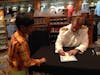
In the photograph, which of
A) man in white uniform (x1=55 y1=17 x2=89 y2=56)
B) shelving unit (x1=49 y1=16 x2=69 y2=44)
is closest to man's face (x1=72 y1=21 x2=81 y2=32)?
man in white uniform (x1=55 y1=17 x2=89 y2=56)

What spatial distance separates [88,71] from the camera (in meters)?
2.21

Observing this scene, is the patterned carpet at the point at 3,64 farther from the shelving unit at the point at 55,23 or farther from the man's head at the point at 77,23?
the man's head at the point at 77,23

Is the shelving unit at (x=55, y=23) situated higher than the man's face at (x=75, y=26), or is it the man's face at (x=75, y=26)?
the man's face at (x=75, y=26)

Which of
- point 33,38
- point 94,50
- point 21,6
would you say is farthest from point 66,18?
point 94,50

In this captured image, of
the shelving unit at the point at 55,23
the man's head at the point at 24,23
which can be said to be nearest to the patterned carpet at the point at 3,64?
the shelving unit at the point at 55,23

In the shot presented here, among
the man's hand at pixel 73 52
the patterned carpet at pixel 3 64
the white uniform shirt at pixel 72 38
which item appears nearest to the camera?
the man's hand at pixel 73 52

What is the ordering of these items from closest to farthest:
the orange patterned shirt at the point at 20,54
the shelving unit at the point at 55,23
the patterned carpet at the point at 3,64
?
1. the orange patterned shirt at the point at 20,54
2. the patterned carpet at the point at 3,64
3. the shelving unit at the point at 55,23

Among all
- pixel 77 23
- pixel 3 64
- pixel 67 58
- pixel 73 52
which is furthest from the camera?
pixel 3 64

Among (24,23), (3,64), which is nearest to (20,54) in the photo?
(24,23)

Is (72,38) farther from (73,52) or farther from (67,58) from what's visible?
(67,58)

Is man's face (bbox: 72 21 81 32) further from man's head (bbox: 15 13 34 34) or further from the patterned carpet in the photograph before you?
the patterned carpet

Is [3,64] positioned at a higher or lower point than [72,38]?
lower

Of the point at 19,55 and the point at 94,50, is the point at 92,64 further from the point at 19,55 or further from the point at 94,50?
the point at 19,55

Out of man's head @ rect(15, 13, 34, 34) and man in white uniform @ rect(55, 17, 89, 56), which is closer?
man's head @ rect(15, 13, 34, 34)
